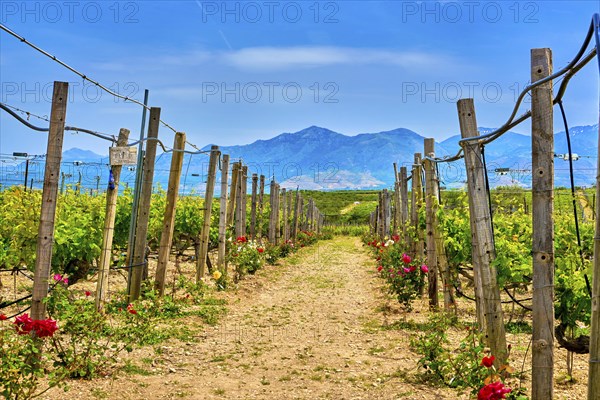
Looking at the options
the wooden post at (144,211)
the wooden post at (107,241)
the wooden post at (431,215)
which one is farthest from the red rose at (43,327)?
the wooden post at (431,215)

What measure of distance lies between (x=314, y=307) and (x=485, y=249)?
5294 mm

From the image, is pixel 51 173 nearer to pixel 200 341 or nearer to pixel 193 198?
pixel 200 341

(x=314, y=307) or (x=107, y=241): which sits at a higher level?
(x=107, y=241)

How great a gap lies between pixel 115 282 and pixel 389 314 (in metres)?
5.77

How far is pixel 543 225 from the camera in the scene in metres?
3.71

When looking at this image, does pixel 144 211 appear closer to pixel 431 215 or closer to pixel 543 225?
pixel 431 215

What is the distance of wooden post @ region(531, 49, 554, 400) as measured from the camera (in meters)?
3.69

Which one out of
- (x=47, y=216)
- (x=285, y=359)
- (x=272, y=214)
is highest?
(x=272, y=214)

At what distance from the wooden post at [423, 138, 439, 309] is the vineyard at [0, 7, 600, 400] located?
0.03 m

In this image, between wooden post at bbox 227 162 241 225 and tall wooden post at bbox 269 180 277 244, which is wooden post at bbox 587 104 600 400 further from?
tall wooden post at bbox 269 180 277 244

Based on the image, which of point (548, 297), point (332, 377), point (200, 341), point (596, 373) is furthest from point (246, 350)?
point (596, 373)

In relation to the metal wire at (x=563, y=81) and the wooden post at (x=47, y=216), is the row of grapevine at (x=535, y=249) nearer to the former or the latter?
the metal wire at (x=563, y=81)

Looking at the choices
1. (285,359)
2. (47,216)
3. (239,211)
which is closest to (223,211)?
(239,211)

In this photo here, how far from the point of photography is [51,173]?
485 cm
